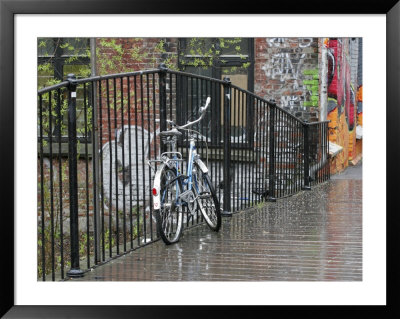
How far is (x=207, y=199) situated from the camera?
681 cm

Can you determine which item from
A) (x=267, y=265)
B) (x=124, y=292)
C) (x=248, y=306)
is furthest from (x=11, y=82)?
(x=267, y=265)

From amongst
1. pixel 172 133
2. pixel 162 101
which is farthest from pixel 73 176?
pixel 162 101

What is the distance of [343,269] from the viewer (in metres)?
5.52

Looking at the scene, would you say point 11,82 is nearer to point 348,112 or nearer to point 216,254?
point 216,254

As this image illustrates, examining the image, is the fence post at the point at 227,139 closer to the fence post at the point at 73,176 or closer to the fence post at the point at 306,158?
the fence post at the point at 306,158

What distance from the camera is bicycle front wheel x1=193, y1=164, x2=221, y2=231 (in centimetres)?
670

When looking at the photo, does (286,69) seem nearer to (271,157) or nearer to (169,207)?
(271,157)

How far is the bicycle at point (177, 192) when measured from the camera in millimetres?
6141

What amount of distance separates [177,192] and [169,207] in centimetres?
16

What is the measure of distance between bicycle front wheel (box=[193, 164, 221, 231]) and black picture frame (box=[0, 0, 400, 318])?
266 cm

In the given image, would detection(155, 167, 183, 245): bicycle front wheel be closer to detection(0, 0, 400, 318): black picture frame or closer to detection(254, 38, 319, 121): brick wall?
detection(0, 0, 400, 318): black picture frame

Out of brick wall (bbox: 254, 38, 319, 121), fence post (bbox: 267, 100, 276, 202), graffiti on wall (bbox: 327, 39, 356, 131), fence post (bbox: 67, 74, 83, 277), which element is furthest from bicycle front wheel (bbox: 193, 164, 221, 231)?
graffiti on wall (bbox: 327, 39, 356, 131)
